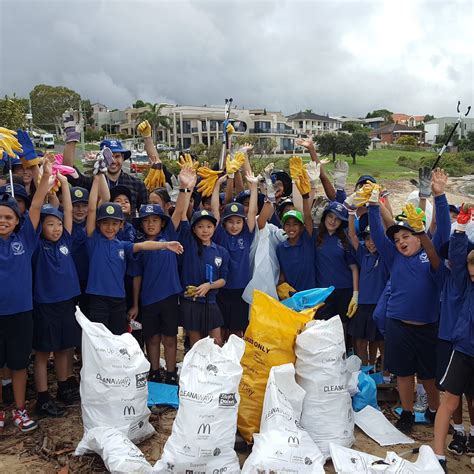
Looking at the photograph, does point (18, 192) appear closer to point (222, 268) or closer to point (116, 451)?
point (222, 268)

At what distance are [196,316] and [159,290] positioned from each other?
1.27 feet

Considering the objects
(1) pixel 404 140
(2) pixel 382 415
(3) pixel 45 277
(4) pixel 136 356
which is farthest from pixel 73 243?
(1) pixel 404 140

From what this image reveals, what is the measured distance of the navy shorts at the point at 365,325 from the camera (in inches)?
165

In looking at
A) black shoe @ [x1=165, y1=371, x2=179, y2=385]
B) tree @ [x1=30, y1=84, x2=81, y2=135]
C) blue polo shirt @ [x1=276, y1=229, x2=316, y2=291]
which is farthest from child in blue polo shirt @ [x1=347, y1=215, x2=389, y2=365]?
tree @ [x1=30, y1=84, x2=81, y2=135]

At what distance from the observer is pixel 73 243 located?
12.9 ft

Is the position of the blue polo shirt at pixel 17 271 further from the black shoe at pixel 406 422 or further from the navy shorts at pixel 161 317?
the black shoe at pixel 406 422

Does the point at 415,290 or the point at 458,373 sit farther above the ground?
the point at 415,290

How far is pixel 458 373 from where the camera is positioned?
3000mm

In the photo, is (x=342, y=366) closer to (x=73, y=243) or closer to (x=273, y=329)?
(x=273, y=329)

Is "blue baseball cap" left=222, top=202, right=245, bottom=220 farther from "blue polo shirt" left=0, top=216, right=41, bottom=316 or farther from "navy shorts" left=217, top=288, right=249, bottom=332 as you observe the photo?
"blue polo shirt" left=0, top=216, right=41, bottom=316

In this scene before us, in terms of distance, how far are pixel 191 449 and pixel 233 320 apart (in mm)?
1791

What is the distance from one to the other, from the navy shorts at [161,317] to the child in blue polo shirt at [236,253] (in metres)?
0.50

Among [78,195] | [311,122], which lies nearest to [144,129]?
[78,195]

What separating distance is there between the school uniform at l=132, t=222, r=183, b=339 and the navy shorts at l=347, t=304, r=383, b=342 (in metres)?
1.60
